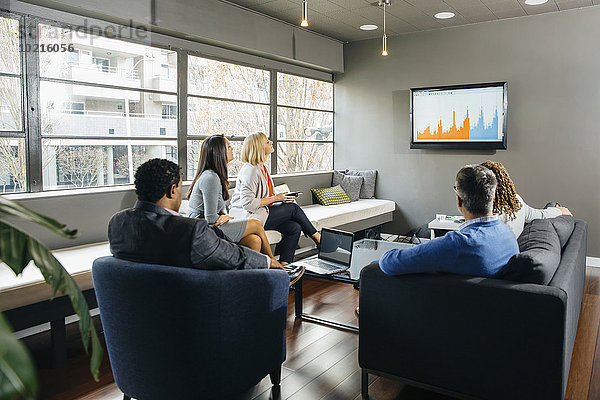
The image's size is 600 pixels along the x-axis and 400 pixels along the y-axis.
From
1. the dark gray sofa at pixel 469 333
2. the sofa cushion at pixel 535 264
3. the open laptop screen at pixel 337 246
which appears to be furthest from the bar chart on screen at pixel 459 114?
the dark gray sofa at pixel 469 333

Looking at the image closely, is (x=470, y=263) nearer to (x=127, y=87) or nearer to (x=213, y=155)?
(x=213, y=155)

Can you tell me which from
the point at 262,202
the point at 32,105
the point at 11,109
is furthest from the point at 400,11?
the point at 11,109

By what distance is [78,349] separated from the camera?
2930 millimetres

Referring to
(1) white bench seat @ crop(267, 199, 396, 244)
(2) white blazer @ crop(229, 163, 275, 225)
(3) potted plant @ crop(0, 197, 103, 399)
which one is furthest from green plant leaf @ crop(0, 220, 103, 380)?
(1) white bench seat @ crop(267, 199, 396, 244)

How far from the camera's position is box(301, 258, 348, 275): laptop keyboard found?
3.27 meters

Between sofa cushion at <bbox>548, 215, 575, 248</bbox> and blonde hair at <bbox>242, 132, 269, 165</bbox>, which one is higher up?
blonde hair at <bbox>242, 132, 269, 165</bbox>

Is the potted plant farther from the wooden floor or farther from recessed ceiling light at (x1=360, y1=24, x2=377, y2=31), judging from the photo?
recessed ceiling light at (x1=360, y1=24, x2=377, y2=31)

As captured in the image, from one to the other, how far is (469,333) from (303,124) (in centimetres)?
452

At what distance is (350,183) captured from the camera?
20.7 ft

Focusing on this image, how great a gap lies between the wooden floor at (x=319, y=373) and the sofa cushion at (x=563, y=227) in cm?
69

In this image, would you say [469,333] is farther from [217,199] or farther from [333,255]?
[217,199]

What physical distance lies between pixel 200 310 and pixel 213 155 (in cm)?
192

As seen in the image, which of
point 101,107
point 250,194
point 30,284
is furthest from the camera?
point 250,194

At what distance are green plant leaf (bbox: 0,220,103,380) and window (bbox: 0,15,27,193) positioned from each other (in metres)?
2.90
